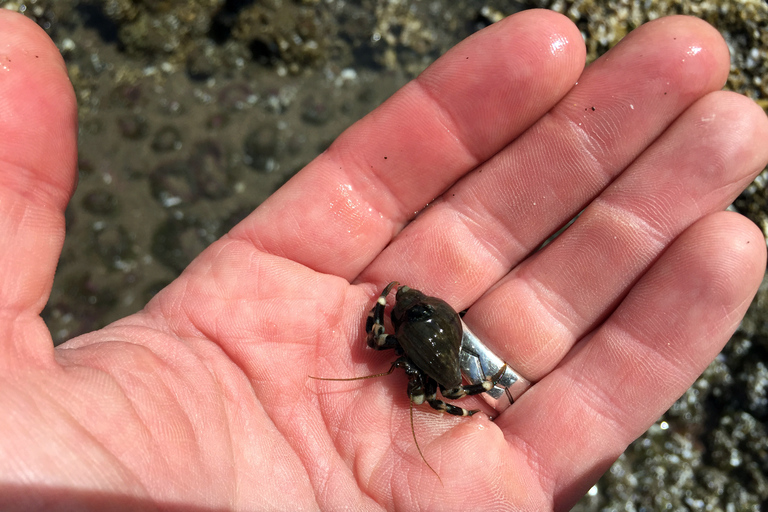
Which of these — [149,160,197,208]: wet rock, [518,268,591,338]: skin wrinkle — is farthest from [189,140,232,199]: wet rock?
[518,268,591,338]: skin wrinkle

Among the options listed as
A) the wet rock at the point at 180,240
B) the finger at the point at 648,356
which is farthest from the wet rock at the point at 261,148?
the finger at the point at 648,356

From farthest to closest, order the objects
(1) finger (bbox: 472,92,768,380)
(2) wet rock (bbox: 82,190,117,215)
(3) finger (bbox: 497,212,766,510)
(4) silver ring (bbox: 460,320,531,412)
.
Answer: (2) wet rock (bbox: 82,190,117,215), (4) silver ring (bbox: 460,320,531,412), (1) finger (bbox: 472,92,768,380), (3) finger (bbox: 497,212,766,510)

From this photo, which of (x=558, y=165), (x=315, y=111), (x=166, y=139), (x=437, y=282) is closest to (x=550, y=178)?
(x=558, y=165)

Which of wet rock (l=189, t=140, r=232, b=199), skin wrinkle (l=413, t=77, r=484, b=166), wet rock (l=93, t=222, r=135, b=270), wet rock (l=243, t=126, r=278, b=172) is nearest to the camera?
skin wrinkle (l=413, t=77, r=484, b=166)

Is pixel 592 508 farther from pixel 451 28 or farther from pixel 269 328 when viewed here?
pixel 451 28

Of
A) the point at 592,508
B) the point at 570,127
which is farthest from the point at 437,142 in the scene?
the point at 592,508

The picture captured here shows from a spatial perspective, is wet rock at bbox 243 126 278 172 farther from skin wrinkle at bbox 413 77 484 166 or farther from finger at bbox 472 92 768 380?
finger at bbox 472 92 768 380
